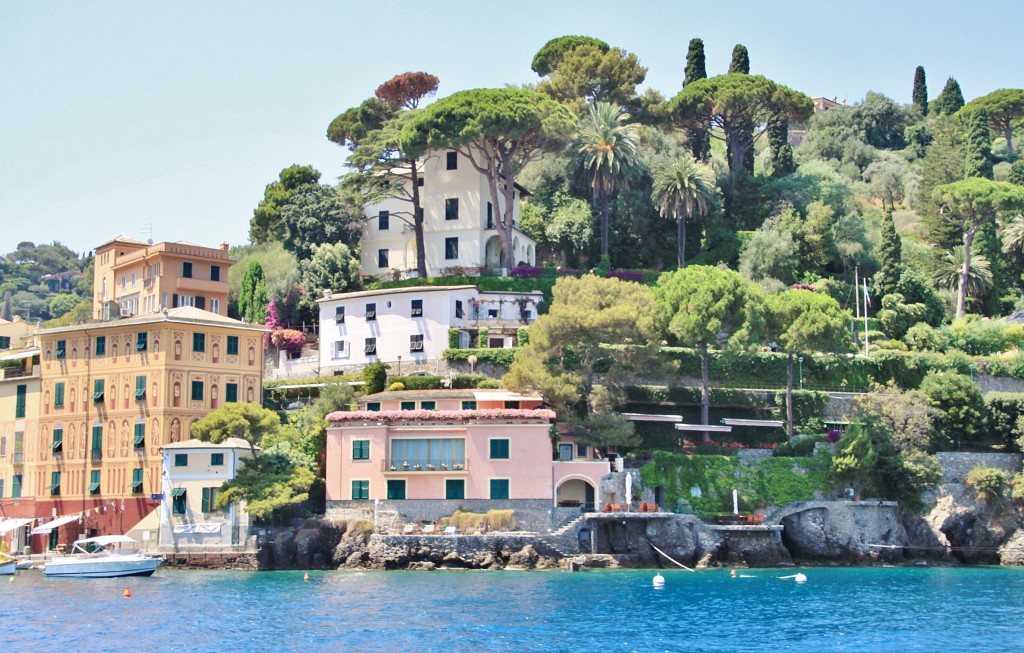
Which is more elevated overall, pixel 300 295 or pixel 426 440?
pixel 300 295

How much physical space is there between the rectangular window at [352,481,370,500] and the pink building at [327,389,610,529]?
0.16 ft

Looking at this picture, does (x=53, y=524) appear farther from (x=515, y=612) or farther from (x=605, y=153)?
(x=605, y=153)

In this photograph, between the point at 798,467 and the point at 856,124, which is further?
the point at 856,124

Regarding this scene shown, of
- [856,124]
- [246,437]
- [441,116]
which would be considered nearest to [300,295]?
[441,116]

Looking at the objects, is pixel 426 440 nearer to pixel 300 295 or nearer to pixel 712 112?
pixel 300 295

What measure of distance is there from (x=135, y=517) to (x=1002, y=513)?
43465 millimetres

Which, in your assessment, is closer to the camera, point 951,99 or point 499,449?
point 499,449

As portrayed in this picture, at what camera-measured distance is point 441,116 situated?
255 ft

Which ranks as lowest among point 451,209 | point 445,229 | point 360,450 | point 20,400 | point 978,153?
point 360,450

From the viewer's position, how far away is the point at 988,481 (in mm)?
65688

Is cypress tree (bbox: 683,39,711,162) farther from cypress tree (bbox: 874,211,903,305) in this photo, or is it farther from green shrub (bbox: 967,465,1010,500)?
green shrub (bbox: 967,465,1010,500)

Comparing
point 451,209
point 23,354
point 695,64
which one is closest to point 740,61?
point 695,64

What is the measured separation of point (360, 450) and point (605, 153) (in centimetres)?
2890

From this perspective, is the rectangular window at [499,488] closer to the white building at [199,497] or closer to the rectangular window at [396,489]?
the rectangular window at [396,489]
